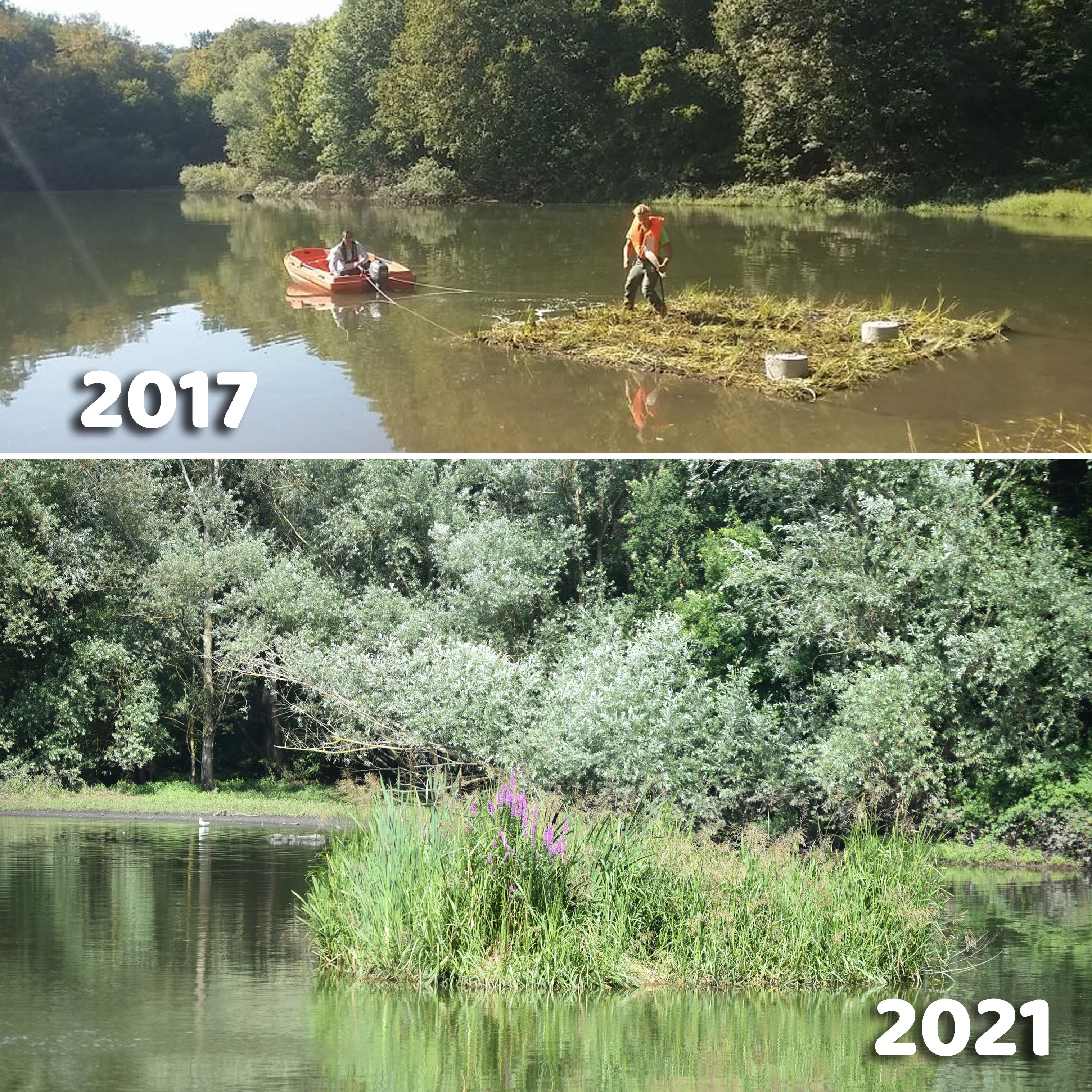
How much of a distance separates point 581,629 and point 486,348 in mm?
7230

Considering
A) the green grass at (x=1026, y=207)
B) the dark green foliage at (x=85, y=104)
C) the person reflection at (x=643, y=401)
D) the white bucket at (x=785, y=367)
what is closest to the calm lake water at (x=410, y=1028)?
the person reflection at (x=643, y=401)

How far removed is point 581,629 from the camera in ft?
64.7

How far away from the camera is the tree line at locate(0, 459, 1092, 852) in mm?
15414

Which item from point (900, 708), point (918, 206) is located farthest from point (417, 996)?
point (918, 206)

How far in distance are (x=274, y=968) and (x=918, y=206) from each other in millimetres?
22237

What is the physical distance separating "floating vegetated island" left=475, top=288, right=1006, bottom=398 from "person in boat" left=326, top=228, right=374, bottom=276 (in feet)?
10.8

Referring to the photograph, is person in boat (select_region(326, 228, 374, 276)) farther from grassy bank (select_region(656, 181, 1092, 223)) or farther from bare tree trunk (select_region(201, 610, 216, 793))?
grassy bank (select_region(656, 181, 1092, 223))

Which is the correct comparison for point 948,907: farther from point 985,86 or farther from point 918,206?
point 985,86

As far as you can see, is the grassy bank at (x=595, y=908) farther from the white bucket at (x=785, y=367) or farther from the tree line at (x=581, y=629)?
the white bucket at (x=785, y=367)

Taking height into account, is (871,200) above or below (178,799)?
above

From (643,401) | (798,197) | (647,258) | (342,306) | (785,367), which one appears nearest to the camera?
(785,367)

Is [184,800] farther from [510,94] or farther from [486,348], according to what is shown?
[510,94]

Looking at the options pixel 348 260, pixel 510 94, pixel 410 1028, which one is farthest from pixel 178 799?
pixel 410 1028

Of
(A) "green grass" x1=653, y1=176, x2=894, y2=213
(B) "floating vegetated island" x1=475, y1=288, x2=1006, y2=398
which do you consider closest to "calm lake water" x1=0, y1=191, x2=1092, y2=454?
(B) "floating vegetated island" x1=475, y1=288, x2=1006, y2=398
